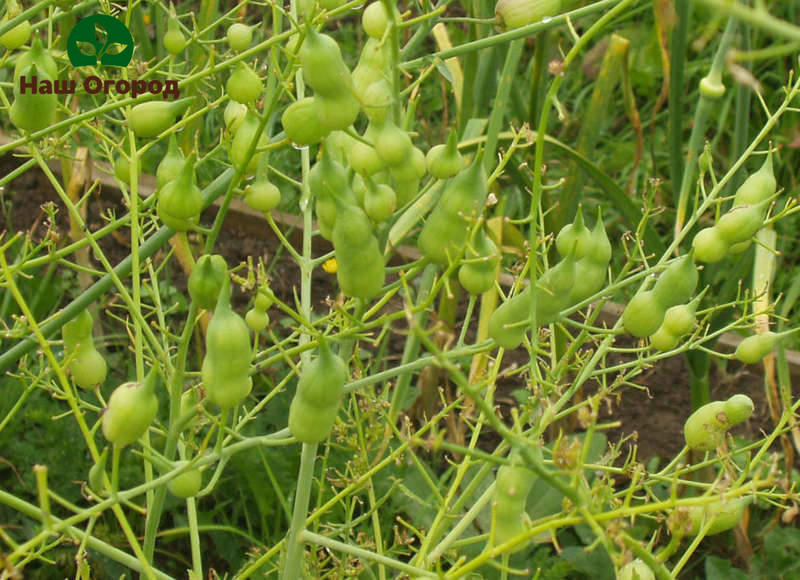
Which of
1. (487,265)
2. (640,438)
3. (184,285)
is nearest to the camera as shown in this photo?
(487,265)

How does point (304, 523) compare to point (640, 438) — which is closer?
point (304, 523)

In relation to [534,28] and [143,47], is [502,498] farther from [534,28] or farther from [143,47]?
[143,47]

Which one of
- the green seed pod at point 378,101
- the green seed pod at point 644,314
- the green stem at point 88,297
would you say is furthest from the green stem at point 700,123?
the green stem at point 88,297

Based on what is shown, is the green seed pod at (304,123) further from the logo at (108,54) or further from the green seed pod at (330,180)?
the logo at (108,54)

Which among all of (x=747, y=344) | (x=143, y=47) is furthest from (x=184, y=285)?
(x=747, y=344)

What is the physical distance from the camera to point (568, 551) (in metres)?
1.55

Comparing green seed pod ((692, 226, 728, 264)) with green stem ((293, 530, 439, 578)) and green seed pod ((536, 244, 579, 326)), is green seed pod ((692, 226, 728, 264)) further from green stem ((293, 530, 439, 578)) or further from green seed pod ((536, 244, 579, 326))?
green stem ((293, 530, 439, 578))

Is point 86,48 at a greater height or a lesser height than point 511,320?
greater

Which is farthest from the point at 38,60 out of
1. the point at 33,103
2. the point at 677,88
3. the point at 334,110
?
the point at 677,88

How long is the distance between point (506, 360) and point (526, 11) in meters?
1.37

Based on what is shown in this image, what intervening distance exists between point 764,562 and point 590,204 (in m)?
1.09

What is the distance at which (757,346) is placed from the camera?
92 centimetres

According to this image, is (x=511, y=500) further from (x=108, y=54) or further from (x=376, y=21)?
(x=108, y=54)

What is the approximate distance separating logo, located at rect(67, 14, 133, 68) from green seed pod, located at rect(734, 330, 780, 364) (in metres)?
0.67
